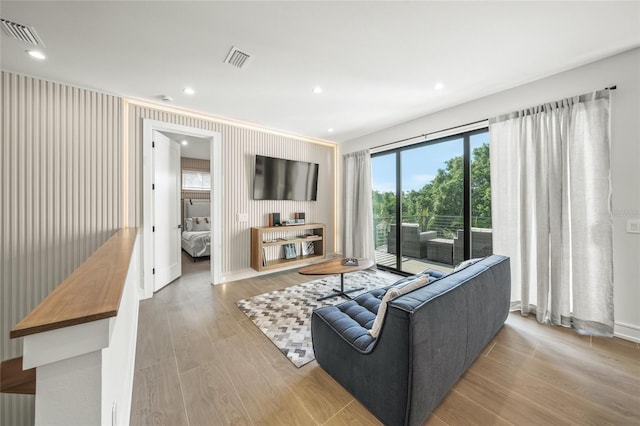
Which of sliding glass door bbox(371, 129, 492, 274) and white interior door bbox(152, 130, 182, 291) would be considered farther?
white interior door bbox(152, 130, 182, 291)

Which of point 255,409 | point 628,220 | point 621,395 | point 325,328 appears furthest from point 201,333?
point 628,220

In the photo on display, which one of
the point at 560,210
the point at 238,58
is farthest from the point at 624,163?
the point at 238,58

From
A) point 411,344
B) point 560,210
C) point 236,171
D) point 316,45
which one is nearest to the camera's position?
point 411,344

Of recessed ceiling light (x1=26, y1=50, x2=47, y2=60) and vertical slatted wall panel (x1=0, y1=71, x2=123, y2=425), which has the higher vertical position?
recessed ceiling light (x1=26, y1=50, x2=47, y2=60)

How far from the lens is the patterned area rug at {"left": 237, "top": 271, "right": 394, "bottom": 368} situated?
6.78ft

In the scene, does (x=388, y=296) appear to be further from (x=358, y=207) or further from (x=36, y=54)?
(x=36, y=54)

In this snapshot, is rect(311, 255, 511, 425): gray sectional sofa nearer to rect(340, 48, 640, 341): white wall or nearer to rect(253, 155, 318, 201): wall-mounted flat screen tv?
rect(340, 48, 640, 341): white wall

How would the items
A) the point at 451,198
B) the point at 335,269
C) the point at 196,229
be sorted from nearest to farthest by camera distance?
the point at 335,269, the point at 451,198, the point at 196,229

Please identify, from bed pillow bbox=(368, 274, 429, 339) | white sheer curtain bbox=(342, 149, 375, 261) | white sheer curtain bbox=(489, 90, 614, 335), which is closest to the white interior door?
white sheer curtain bbox=(342, 149, 375, 261)

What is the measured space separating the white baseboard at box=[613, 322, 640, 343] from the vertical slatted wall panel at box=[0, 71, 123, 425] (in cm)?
548

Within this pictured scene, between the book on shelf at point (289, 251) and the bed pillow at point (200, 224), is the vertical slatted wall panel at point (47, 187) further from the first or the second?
the bed pillow at point (200, 224)

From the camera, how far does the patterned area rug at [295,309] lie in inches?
81.4

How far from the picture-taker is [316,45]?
6.68 ft

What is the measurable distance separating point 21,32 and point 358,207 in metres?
4.42
